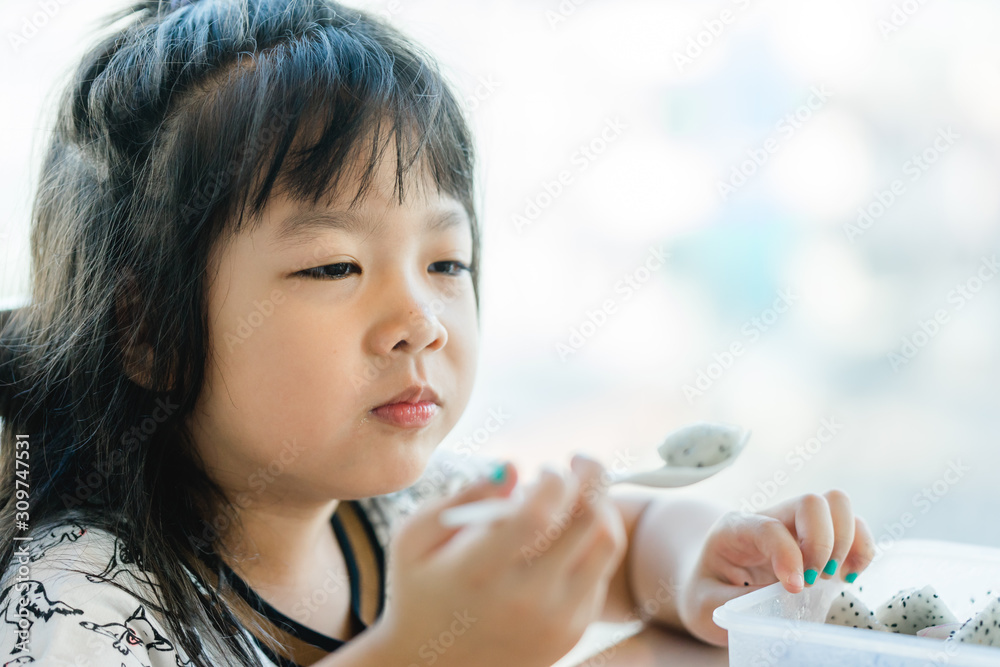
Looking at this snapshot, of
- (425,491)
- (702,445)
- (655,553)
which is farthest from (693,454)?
(425,491)

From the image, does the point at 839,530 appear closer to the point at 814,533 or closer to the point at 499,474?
the point at 814,533

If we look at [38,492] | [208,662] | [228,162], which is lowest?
[208,662]

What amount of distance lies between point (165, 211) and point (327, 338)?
0.20m

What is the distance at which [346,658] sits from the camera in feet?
2.03

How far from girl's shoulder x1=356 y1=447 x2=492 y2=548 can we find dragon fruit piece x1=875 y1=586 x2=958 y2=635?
0.54m

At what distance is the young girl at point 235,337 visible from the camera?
2.49ft

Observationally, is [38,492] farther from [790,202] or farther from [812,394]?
[790,202]

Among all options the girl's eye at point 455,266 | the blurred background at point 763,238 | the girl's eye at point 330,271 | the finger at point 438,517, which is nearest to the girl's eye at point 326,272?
the girl's eye at point 330,271

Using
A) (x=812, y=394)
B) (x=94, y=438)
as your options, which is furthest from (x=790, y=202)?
(x=94, y=438)

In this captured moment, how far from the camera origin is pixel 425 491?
1197mm

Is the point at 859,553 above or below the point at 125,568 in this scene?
below

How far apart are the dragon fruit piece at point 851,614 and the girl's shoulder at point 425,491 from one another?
51 centimetres

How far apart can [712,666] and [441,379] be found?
0.37 metres

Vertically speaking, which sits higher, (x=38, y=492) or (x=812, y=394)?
(x=38, y=492)
